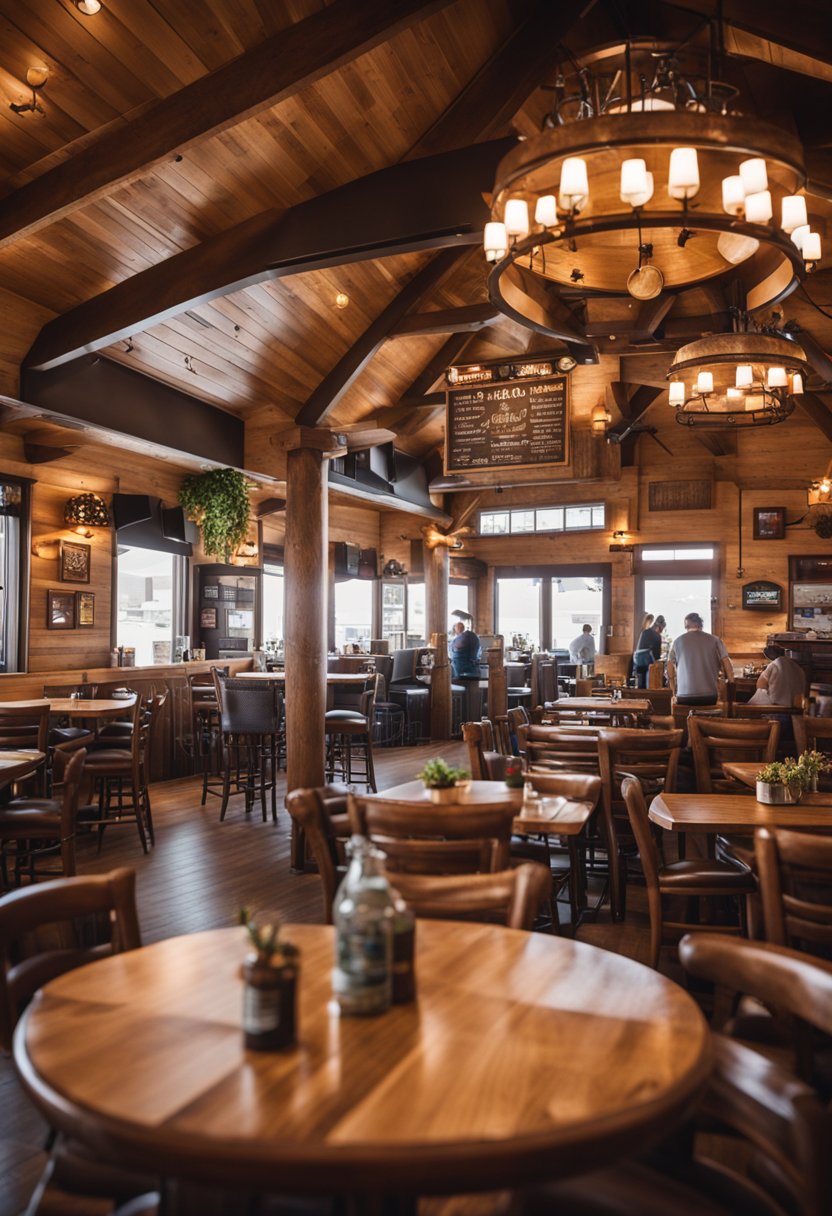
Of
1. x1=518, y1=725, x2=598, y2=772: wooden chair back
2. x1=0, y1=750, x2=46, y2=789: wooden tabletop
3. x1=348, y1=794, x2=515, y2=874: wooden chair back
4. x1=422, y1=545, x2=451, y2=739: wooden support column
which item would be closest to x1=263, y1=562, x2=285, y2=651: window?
x1=422, y1=545, x2=451, y2=739: wooden support column

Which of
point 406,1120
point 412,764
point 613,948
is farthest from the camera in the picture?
point 412,764

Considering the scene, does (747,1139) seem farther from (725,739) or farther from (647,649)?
(647,649)

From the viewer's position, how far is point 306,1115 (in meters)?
1.16

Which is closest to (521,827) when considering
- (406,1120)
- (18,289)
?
(406,1120)

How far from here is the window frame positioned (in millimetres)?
14672

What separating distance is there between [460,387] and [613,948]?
557 cm

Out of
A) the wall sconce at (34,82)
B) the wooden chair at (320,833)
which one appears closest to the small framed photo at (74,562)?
the wall sconce at (34,82)

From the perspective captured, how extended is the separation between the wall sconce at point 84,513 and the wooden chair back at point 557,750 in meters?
5.38

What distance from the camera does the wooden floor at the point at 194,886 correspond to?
106 inches

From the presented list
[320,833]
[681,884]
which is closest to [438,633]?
[681,884]

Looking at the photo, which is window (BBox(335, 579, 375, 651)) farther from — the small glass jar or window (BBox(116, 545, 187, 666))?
the small glass jar

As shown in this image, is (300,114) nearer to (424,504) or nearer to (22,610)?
(22,610)

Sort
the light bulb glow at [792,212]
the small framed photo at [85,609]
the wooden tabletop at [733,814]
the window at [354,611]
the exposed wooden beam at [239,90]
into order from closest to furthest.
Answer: the light bulb glow at [792,212] < the wooden tabletop at [733,814] < the exposed wooden beam at [239,90] < the small framed photo at [85,609] < the window at [354,611]

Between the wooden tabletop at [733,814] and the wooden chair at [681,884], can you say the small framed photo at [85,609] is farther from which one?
the wooden chair at [681,884]
